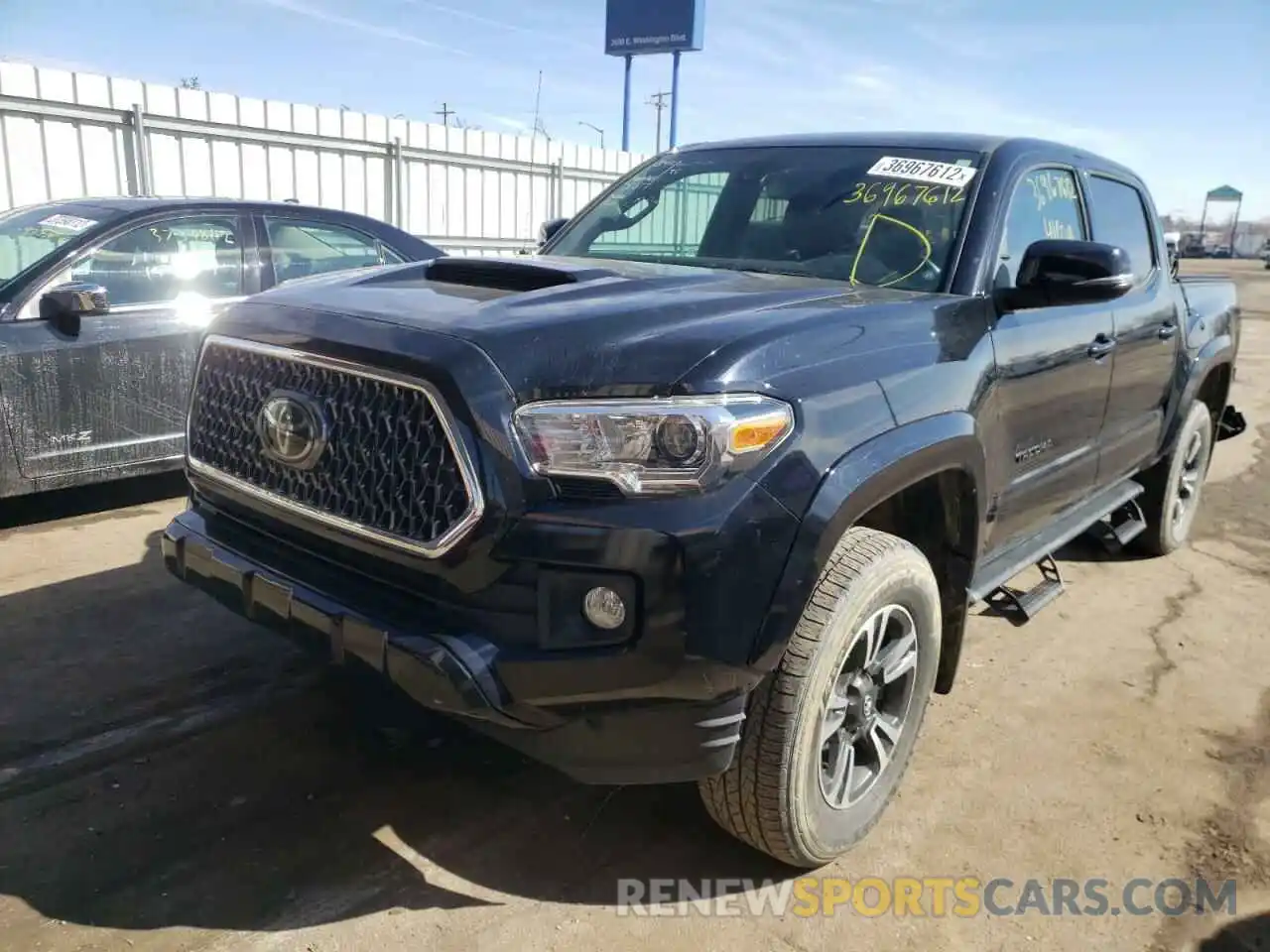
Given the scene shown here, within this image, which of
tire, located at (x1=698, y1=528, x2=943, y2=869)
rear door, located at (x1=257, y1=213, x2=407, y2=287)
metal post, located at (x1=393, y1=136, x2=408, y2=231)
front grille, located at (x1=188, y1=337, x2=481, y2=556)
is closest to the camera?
front grille, located at (x1=188, y1=337, x2=481, y2=556)

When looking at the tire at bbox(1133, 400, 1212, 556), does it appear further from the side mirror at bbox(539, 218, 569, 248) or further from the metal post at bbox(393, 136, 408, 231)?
the metal post at bbox(393, 136, 408, 231)

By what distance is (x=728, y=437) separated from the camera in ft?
6.83

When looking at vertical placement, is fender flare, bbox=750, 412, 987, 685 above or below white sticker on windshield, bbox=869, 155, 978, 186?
below

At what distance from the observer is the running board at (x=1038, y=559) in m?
3.32

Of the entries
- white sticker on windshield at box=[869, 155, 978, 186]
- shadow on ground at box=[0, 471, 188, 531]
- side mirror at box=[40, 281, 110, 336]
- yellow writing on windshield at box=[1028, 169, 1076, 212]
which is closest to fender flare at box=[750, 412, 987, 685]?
white sticker on windshield at box=[869, 155, 978, 186]

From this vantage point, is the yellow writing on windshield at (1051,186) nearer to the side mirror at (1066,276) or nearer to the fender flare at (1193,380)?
the side mirror at (1066,276)

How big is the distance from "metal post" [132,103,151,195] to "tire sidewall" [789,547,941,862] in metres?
8.68

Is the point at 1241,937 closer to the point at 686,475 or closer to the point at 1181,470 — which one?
the point at 686,475

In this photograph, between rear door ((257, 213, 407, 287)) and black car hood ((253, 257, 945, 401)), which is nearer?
black car hood ((253, 257, 945, 401))

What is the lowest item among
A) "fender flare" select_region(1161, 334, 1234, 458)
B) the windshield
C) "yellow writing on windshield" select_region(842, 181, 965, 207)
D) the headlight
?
"fender flare" select_region(1161, 334, 1234, 458)

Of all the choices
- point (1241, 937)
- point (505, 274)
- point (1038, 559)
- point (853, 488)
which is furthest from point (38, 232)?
point (1241, 937)

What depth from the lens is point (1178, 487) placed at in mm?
5551

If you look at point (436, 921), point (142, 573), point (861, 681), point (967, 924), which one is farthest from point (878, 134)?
Result: point (142, 573)

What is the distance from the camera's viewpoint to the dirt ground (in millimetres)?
2418
